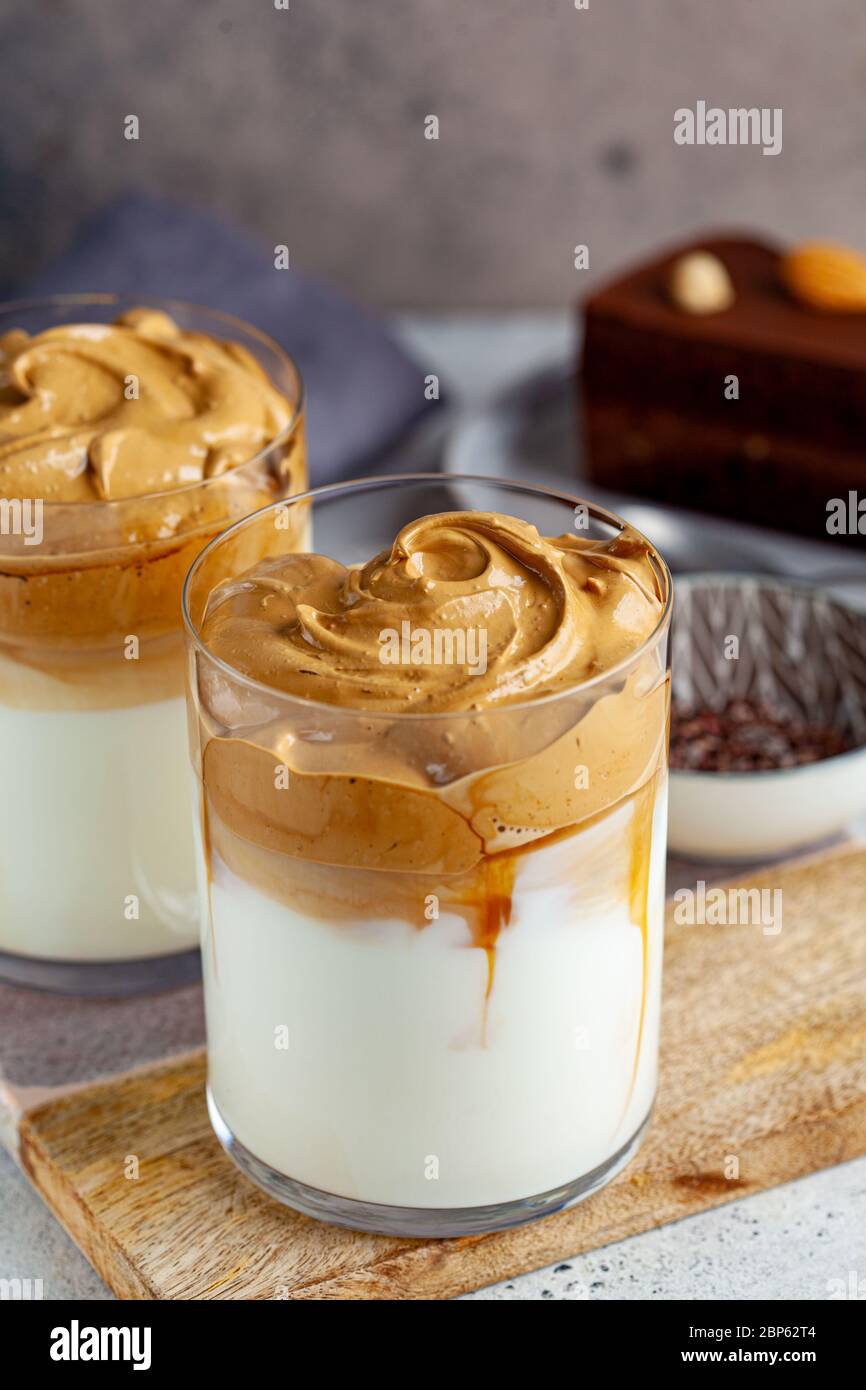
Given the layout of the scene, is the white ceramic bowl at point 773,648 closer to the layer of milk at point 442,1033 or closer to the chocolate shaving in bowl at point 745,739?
the chocolate shaving in bowl at point 745,739

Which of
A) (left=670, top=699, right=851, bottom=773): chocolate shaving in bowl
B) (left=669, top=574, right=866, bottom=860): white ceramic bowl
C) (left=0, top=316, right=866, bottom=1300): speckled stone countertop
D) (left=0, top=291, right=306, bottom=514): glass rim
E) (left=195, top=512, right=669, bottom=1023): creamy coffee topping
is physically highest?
(left=0, top=291, right=306, bottom=514): glass rim

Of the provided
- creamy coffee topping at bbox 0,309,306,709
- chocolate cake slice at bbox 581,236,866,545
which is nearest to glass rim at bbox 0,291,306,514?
creamy coffee topping at bbox 0,309,306,709

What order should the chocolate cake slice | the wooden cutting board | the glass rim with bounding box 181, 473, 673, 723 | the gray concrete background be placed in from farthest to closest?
the gray concrete background
the chocolate cake slice
the wooden cutting board
the glass rim with bounding box 181, 473, 673, 723

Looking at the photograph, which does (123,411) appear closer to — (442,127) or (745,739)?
(745,739)

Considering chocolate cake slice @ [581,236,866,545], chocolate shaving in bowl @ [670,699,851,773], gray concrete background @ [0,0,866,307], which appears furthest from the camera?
gray concrete background @ [0,0,866,307]

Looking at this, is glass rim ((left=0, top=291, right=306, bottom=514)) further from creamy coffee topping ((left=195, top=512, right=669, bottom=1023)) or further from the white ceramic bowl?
the white ceramic bowl

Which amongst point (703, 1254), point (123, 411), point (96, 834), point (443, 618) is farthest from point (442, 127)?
point (703, 1254)
